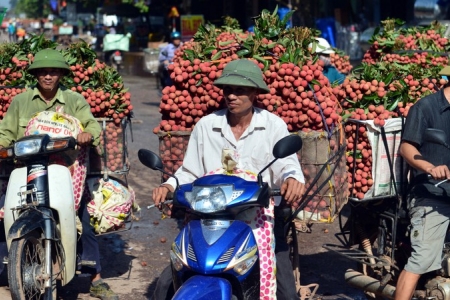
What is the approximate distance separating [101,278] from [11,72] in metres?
1.84

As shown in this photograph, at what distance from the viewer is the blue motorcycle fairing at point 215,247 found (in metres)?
4.02

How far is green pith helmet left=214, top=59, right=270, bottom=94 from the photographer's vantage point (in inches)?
187

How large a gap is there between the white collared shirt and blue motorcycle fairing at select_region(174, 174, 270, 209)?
0.48 m

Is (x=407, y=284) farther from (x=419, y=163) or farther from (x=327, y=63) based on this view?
(x=327, y=63)

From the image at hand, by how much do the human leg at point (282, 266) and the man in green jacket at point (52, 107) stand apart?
1.66 m

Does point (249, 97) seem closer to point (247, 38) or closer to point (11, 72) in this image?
point (247, 38)

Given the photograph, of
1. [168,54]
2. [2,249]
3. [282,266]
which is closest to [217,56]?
[282,266]

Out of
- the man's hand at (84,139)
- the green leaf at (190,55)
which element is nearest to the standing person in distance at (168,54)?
the man's hand at (84,139)

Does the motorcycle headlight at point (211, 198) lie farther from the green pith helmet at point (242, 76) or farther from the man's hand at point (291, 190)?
the green pith helmet at point (242, 76)

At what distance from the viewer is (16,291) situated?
5262mm

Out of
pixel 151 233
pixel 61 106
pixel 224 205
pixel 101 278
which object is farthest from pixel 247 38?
pixel 151 233

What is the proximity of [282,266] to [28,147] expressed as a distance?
1849 millimetres

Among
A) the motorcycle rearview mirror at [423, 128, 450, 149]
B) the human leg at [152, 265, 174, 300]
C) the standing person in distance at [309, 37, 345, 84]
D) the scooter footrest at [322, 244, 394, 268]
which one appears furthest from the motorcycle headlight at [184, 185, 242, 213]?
the standing person in distance at [309, 37, 345, 84]

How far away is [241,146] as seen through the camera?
4.95 metres
